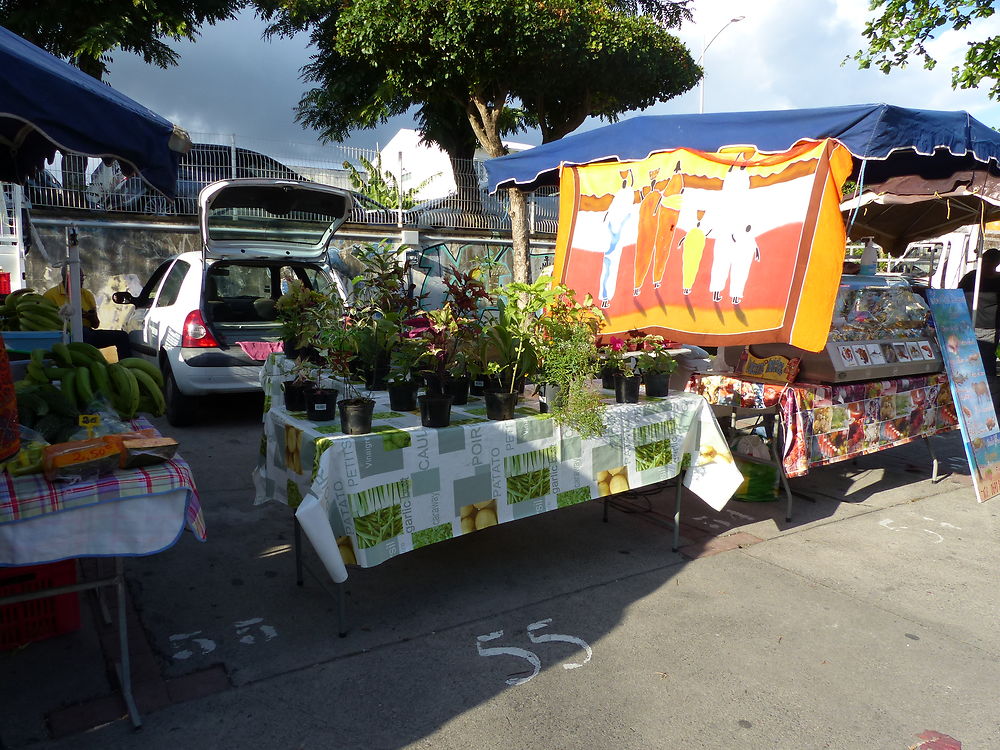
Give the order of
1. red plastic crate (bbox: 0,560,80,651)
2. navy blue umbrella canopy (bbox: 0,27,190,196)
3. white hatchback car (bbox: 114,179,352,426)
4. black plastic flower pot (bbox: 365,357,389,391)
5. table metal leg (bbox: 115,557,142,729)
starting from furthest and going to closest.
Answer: white hatchback car (bbox: 114,179,352,426) → black plastic flower pot (bbox: 365,357,389,391) → red plastic crate (bbox: 0,560,80,651) → navy blue umbrella canopy (bbox: 0,27,190,196) → table metal leg (bbox: 115,557,142,729)

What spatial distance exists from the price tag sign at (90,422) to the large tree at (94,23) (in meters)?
12.5

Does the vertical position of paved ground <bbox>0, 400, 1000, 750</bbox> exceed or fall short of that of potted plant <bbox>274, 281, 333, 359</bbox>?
it falls short

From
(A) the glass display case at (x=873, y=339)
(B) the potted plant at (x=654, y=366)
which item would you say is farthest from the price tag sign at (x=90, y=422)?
(A) the glass display case at (x=873, y=339)

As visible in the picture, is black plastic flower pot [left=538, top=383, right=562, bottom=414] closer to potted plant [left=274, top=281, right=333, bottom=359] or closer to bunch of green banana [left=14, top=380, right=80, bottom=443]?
potted plant [left=274, top=281, right=333, bottom=359]

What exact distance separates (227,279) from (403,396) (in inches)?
185

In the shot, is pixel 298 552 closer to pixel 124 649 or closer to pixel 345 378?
pixel 345 378

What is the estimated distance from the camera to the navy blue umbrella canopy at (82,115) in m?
2.49

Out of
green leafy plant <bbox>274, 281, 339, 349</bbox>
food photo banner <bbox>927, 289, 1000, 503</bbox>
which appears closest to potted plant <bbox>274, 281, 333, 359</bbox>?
green leafy plant <bbox>274, 281, 339, 349</bbox>

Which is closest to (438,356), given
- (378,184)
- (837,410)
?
(837,410)

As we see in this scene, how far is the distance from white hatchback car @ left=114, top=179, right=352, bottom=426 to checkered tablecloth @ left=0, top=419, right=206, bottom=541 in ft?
12.2

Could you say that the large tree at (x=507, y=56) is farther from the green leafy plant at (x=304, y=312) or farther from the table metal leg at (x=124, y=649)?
the table metal leg at (x=124, y=649)

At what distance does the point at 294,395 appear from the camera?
11.1 ft

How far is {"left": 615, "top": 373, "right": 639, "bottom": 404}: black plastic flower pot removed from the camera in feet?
12.5

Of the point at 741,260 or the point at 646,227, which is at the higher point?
the point at 646,227
